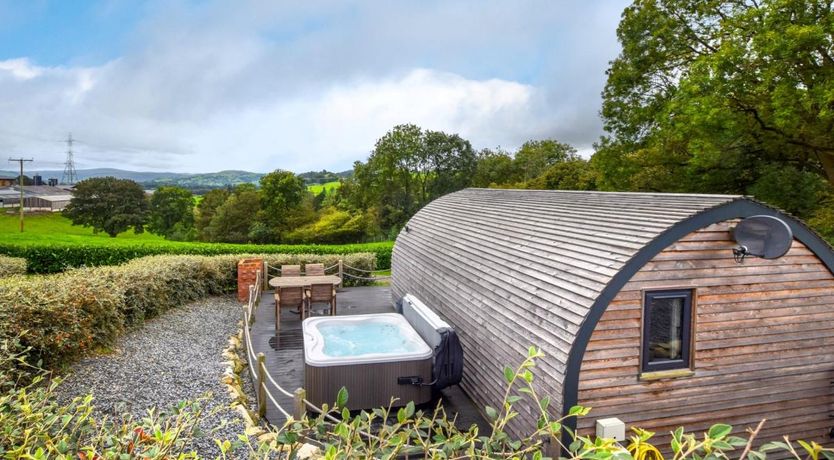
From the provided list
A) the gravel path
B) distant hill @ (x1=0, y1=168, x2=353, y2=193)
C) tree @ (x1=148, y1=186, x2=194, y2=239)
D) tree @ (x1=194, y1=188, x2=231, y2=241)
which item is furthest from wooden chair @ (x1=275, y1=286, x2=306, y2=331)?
tree @ (x1=148, y1=186, x2=194, y2=239)

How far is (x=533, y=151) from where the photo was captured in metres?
38.2

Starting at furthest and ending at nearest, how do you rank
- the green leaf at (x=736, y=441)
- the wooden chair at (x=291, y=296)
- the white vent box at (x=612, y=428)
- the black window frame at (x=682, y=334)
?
the wooden chair at (x=291, y=296) → the black window frame at (x=682, y=334) → the white vent box at (x=612, y=428) → the green leaf at (x=736, y=441)

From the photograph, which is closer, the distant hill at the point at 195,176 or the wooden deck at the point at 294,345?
the wooden deck at the point at 294,345

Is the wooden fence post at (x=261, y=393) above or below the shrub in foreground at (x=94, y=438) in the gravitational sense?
below

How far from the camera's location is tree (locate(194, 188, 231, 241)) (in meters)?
39.5

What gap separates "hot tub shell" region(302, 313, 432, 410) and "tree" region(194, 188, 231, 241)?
34.9 meters

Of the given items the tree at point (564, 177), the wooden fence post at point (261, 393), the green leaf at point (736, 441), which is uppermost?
the tree at point (564, 177)

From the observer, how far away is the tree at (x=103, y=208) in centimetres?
3928

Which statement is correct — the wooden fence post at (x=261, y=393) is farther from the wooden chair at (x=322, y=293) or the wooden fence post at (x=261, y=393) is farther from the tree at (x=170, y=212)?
the tree at (x=170, y=212)

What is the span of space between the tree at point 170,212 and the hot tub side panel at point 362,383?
4131 centimetres

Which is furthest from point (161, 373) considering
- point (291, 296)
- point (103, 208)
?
point (103, 208)

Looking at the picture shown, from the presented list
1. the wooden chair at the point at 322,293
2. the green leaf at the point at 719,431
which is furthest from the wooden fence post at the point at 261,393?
the green leaf at the point at 719,431

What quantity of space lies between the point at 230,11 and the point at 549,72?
35.2ft

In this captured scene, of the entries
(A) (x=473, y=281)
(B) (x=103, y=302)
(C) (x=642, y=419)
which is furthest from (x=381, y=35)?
(C) (x=642, y=419)
